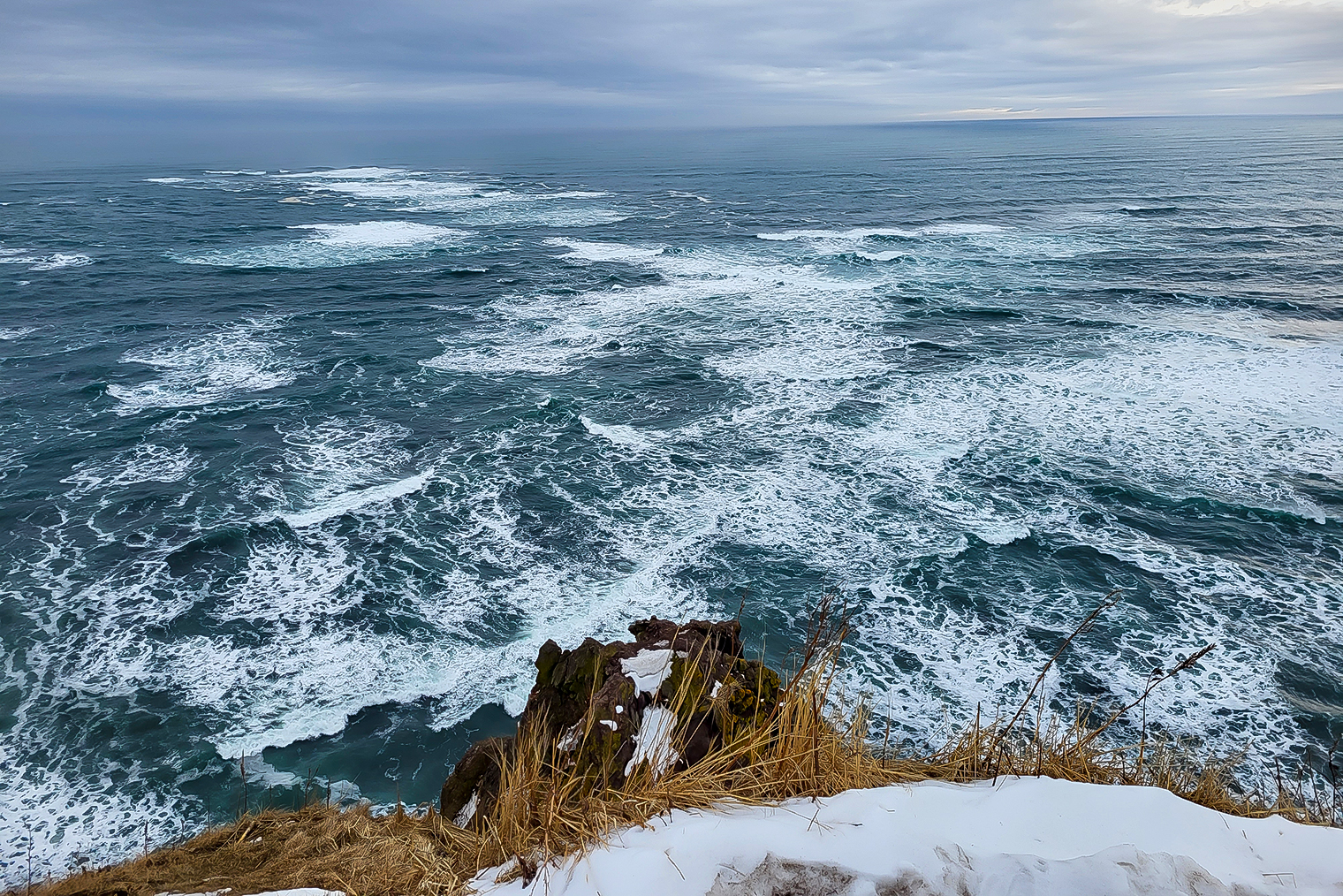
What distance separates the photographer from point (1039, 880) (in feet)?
9.73

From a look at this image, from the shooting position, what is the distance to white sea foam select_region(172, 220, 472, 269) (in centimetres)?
3366

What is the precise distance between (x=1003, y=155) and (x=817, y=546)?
10350cm

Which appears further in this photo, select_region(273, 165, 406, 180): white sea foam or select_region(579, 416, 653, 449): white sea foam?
select_region(273, 165, 406, 180): white sea foam

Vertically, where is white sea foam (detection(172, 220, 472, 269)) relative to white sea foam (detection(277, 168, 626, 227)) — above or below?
below

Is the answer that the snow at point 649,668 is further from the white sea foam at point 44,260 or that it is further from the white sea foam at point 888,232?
the white sea foam at point 44,260

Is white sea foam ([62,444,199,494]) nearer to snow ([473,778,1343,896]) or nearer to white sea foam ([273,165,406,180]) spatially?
snow ([473,778,1343,896])

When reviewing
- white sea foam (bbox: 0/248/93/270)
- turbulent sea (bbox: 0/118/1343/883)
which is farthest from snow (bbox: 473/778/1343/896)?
white sea foam (bbox: 0/248/93/270)

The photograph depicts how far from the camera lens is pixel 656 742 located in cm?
399

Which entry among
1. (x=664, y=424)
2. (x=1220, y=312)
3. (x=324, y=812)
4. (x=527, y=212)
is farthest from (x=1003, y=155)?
(x=324, y=812)

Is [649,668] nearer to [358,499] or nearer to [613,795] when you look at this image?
[613,795]

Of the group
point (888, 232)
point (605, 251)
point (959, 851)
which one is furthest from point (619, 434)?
point (888, 232)

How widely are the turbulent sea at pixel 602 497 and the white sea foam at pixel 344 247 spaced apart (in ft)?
7.34

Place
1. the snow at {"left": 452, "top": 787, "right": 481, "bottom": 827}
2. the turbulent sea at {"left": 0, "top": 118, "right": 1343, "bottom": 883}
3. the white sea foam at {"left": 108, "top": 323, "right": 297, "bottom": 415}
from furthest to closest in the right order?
the white sea foam at {"left": 108, "top": 323, "right": 297, "bottom": 415} < the turbulent sea at {"left": 0, "top": 118, "right": 1343, "bottom": 883} < the snow at {"left": 452, "top": 787, "right": 481, "bottom": 827}

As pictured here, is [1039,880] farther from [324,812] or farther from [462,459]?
[462,459]
